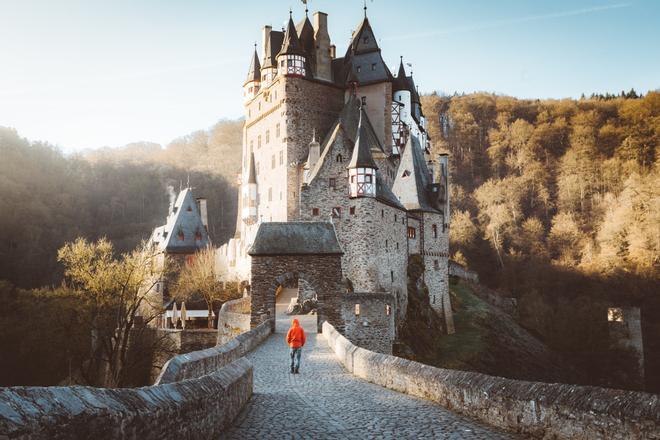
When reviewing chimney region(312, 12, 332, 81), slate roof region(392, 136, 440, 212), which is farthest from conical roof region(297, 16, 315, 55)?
slate roof region(392, 136, 440, 212)

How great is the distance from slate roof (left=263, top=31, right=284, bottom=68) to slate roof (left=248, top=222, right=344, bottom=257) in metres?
29.0

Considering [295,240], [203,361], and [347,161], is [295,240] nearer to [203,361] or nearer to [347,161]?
[347,161]

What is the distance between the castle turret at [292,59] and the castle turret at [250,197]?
824 centimetres

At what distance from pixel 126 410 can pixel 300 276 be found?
1984cm

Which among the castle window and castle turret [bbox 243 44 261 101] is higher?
castle turret [bbox 243 44 261 101]

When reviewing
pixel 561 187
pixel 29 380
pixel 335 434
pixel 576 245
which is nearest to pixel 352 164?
pixel 29 380

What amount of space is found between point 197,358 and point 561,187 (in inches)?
2848

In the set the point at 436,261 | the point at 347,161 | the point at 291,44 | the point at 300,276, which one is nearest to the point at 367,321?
the point at 300,276

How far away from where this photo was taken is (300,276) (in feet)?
80.3

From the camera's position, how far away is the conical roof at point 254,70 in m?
56.0

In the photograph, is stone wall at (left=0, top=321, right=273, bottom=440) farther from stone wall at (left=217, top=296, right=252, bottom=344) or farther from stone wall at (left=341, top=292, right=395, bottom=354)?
stone wall at (left=341, top=292, right=395, bottom=354)

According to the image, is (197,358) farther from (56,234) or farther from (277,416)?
(56,234)

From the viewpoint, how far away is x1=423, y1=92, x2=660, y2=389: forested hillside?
2156 inches

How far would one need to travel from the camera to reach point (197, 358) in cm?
1045
